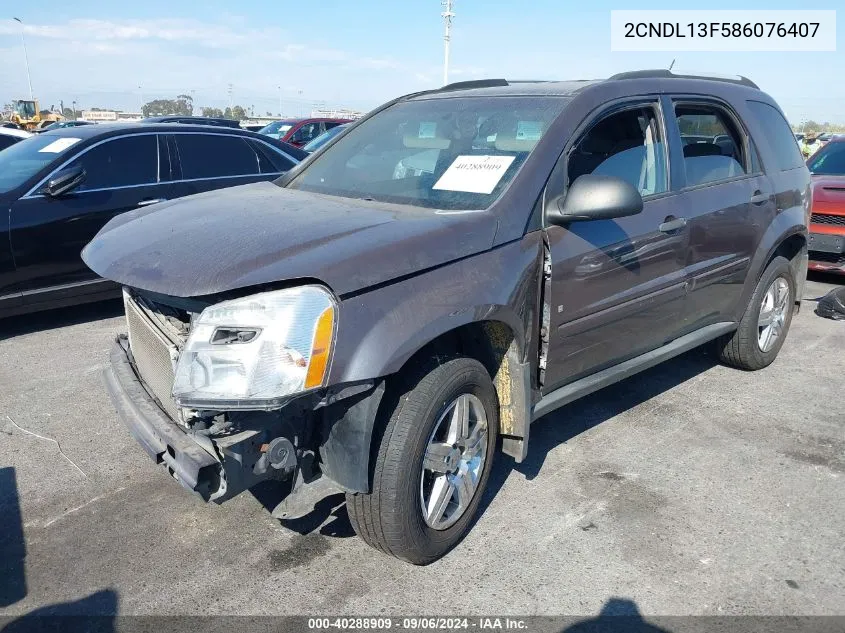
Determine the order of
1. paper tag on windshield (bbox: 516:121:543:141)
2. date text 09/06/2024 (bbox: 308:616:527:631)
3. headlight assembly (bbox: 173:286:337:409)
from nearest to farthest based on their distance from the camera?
headlight assembly (bbox: 173:286:337:409)
date text 09/06/2024 (bbox: 308:616:527:631)
paper tag on windshield (bbox: 516:121:543:141)

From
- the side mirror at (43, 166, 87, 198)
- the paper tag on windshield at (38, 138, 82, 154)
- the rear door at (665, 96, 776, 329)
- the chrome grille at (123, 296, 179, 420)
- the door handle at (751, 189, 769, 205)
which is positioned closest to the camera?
the chrome grille at (123, 296, 179, 420)

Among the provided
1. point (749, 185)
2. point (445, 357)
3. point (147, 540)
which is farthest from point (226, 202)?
point (749, 185)

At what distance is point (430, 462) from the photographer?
8.75 ft

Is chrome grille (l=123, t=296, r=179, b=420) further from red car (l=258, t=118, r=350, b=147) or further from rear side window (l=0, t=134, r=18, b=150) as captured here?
red car (l=258, t=118, r=350, b=147)

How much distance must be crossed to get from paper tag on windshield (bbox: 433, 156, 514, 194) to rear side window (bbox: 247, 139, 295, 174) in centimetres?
429

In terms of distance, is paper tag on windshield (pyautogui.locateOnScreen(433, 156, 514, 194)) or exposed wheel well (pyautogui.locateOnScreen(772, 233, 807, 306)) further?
exposed wheel well (pyautogui.locateOnScreen(772, 233, 807, 306))

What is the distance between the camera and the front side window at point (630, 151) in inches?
138

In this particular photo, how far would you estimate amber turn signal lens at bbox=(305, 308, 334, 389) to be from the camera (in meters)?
2.20

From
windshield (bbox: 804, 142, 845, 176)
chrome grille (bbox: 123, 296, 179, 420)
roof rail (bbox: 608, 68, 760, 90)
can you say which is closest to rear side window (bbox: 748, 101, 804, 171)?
roof rail (bbox: 608, 68, 760, 90)

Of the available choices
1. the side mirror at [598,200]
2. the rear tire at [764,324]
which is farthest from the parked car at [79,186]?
the rear tire at [764,324]

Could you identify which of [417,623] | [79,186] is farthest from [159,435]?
[79,186]

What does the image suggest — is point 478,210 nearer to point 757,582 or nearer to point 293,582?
point 293,582

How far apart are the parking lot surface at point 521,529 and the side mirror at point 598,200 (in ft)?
4.52

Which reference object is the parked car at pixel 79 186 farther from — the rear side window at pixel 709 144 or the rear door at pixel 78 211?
the rear side window at pixel 709 144
